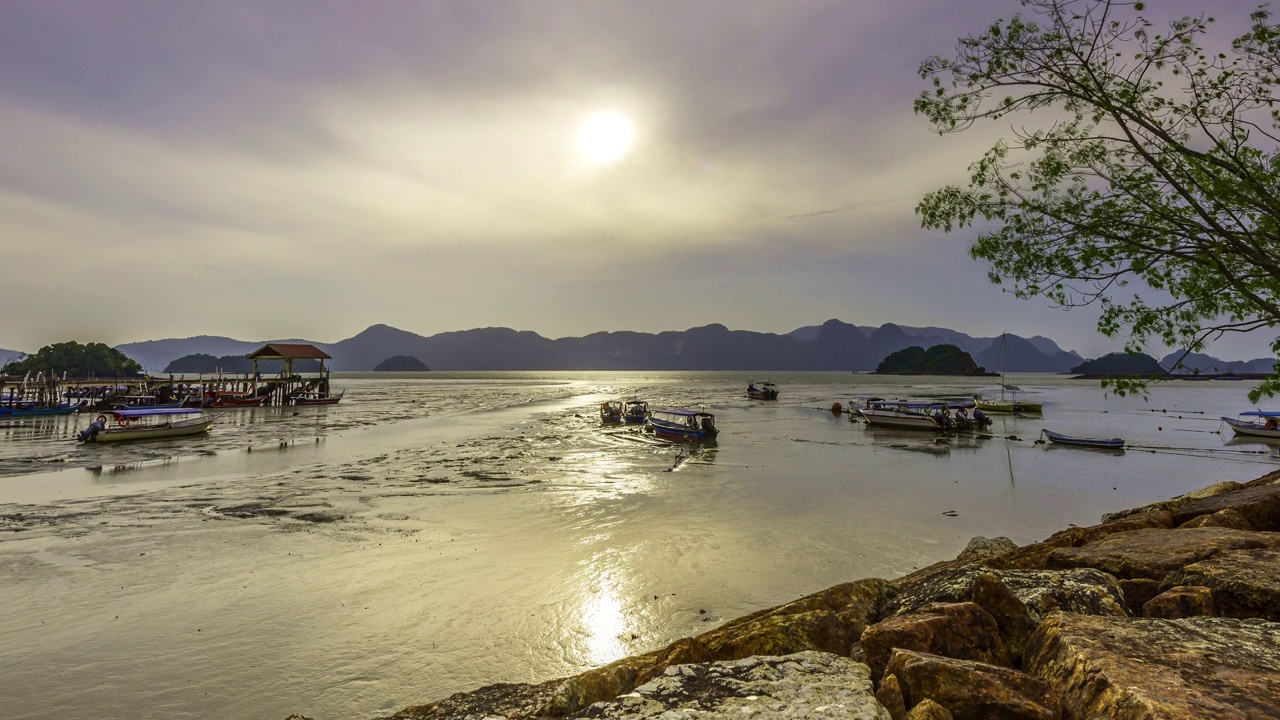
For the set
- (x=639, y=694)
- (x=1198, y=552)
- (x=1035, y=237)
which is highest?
(x=1035, y=237)

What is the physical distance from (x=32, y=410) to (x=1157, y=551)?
84.3 metres

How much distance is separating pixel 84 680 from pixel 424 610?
16.4ft

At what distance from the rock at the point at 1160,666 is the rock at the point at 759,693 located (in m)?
0.48

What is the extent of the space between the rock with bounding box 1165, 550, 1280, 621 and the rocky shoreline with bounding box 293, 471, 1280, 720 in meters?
0.01

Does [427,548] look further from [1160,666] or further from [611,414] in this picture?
[611,414]

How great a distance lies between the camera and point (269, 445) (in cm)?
3491

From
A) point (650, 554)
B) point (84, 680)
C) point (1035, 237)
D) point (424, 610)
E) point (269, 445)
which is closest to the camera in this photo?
point (84, 680)

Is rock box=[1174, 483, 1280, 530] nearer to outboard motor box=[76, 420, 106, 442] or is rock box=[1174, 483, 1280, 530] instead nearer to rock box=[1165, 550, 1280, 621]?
rock box=[1165, 550, 1280, 621]

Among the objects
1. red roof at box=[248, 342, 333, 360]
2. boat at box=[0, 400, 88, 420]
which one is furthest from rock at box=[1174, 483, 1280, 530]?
boat at box=[0, 400, 88, 420]

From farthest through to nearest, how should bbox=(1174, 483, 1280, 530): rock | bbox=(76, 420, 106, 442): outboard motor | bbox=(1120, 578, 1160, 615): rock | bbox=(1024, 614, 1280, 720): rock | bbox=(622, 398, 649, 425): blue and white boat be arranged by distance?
1. bbox=(622, 398, 649, 425): blue and white boat
2. bbox=(76, 420, 106, 442): outboard motor
3. bbox=(1174, 483, 1280, 530): rock
4. bbox=(1120, 578, 1160, 615): rock
5. bbox=(1024, 614, 1280, 720): rock

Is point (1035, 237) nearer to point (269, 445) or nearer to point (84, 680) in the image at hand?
point (84, 680)

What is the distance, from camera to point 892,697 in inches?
153

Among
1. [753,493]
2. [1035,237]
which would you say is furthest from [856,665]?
[753,493]

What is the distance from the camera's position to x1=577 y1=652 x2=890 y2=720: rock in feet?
12.4
